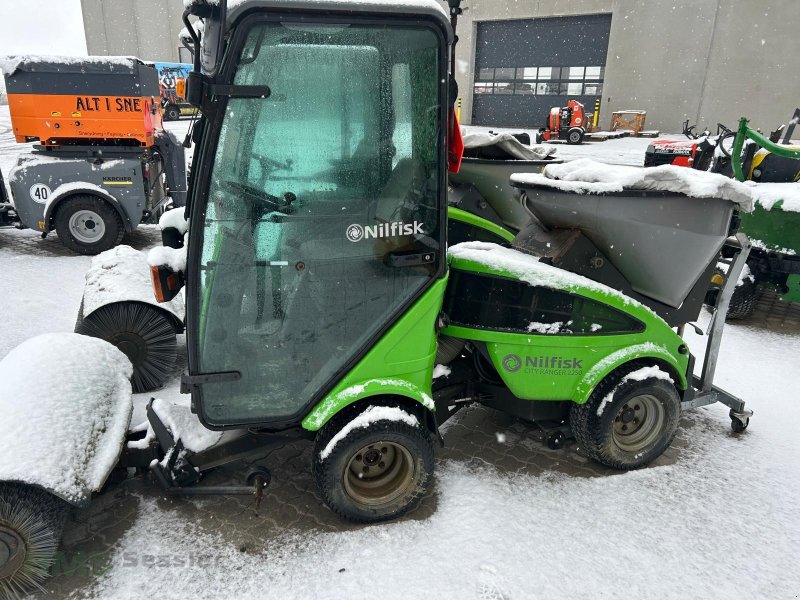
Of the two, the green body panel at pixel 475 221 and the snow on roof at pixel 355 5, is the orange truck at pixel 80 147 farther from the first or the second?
the snow on roof at pixel 355 5

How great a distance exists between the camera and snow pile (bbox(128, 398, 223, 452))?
2672mm

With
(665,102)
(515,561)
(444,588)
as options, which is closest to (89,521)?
(444,588)

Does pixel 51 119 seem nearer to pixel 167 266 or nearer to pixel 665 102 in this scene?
pixel 167 266

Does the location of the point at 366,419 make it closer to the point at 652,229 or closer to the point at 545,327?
the point at 545,327

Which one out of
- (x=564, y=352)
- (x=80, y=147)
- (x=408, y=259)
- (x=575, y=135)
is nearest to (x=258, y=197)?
(x=408, y=259)

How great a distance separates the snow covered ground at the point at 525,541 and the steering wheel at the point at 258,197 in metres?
1.53

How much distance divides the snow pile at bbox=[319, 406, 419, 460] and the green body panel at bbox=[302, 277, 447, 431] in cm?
8

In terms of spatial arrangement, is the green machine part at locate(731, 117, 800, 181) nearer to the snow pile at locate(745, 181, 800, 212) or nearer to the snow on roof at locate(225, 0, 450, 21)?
the snow pile at locate(745, 181, 800, 212)

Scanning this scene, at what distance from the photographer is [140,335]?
388 centimetres

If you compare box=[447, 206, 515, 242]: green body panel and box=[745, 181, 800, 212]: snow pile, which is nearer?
box=[447, 206, 515, 242]: green body panel

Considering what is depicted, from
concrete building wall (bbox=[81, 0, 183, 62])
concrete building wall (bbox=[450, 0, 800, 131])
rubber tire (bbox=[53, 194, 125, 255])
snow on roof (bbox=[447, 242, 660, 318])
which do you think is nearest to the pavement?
snow on roof (bbox=[447, 242, 660, 318])

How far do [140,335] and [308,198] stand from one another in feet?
7.33

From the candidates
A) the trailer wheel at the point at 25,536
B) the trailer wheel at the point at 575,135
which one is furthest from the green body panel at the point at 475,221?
the trailer wheel at the point at 575,135

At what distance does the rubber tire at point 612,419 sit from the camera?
300cm
